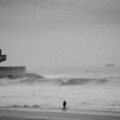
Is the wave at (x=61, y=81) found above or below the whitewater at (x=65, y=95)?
above

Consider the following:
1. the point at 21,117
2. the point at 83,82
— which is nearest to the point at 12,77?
the point at 83,82

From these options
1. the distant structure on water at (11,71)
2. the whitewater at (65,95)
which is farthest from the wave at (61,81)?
the distant structure on water at (11,71)

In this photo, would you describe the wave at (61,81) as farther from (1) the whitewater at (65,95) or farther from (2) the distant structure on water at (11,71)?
(2) the distant structure on water at (11,71)

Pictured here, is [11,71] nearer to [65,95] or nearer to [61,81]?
[61,81]

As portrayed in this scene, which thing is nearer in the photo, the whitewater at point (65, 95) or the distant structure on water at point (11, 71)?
the whitewater at point (65, 95)

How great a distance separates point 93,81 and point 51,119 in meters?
44.3

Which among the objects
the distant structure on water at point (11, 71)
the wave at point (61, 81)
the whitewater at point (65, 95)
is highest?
the distant structure on water at point (11, 71)

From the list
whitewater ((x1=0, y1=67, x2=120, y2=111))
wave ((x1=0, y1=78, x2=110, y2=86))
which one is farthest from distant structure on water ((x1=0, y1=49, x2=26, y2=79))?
whitewater ((x1=0, y1=67, x2=120, y2=111))

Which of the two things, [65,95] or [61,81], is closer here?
[65,95]

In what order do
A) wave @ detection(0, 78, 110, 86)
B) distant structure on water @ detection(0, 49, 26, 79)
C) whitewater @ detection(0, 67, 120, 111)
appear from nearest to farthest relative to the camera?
whitewater @ detection(0, 67, 120, 111), wave @ detection(0, 78, 110, 86), distant structure on water @ detection(0, 49, 26, 79)

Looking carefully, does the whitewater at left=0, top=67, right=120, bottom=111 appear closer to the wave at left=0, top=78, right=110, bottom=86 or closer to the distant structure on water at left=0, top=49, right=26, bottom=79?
the wave at left=0, top=78, right=110, bottom=86

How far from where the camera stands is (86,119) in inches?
583

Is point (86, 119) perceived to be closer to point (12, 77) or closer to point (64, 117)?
point (64, 117)

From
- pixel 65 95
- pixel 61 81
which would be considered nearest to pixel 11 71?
pixel 61 81
